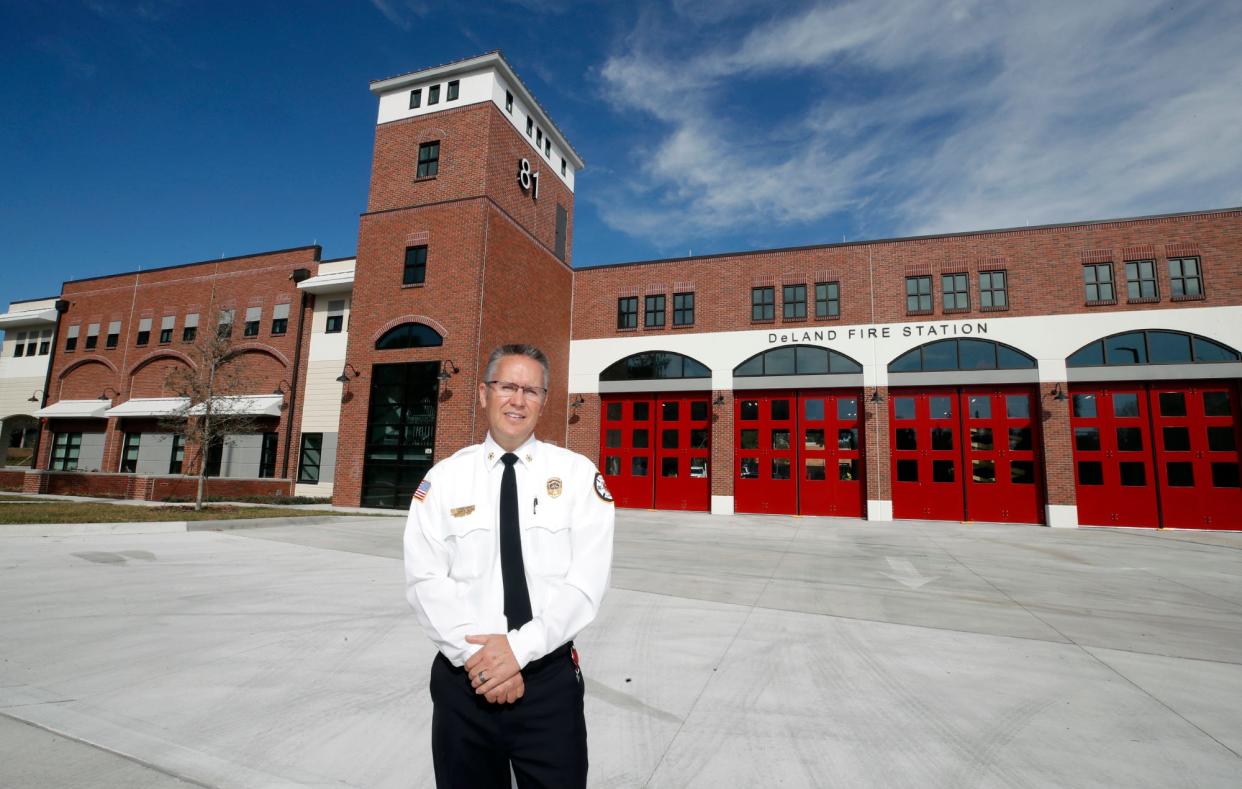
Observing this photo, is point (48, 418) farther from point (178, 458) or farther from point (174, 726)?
point (174, 726)

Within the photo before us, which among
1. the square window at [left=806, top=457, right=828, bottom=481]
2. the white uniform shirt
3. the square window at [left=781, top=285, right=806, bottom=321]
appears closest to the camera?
the white uniform shirt

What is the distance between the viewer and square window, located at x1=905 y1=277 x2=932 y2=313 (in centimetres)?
1833

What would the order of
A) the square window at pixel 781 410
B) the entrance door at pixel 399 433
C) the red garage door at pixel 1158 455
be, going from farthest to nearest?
the square window at pixel 781 410, the entrance door at pixel 399 433, the red garage door at pixel 1158 455

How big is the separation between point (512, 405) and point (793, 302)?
62.2ft

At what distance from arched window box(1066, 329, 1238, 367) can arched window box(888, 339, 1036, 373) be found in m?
1.39

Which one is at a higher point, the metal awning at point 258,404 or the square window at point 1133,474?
the metal awning at point 258,404

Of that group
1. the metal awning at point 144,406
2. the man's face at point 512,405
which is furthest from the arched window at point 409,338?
the man's face at point 512,405

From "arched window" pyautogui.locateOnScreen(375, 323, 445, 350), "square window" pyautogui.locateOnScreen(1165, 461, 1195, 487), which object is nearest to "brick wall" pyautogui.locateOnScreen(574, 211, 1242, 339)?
"square window" pyautogui.locateOnScreen(1165, 461, 1195, 487)

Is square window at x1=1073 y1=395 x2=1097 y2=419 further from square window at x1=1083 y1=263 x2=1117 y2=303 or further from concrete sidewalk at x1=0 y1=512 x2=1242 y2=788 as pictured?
concrete sidewalk at x1=0 y1=512 x2=1242 y2=788

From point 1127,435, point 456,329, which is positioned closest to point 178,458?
point 456,329

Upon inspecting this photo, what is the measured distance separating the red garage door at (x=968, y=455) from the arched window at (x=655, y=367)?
6.52m

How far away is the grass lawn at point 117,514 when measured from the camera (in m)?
11.1

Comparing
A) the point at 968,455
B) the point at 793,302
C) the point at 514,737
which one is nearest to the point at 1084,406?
the point at 968,455

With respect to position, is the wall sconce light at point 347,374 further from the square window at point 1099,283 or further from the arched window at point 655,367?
the square window at point 1099,283
